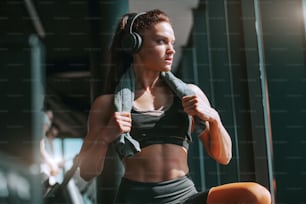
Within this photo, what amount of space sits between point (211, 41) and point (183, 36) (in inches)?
3.1

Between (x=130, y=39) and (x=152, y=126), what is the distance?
104 millimetres

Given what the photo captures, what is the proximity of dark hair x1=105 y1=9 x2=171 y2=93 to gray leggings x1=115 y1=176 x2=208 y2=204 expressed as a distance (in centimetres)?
12

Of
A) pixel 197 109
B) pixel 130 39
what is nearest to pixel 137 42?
pixel 130 39

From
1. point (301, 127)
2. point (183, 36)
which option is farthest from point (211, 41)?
point (301, 127)

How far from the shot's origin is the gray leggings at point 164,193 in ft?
2.21

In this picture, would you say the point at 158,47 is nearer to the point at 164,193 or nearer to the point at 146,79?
the point at 146,79

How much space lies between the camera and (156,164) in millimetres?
685

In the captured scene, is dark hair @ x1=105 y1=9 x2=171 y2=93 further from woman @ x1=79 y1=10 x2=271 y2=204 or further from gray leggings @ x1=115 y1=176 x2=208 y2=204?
gray leggings @ x1=115 y1=176 x2=208 y2=204

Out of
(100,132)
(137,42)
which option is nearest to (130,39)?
(137,42)

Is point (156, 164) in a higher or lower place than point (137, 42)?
lower

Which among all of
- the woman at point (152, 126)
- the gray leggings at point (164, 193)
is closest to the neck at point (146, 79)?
the woman at point (152, 126)

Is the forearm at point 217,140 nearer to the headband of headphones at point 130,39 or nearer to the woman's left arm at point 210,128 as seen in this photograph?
the woman's left arm at point 210,128

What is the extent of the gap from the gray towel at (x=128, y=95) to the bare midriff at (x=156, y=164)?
0.01m

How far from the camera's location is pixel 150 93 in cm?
72
